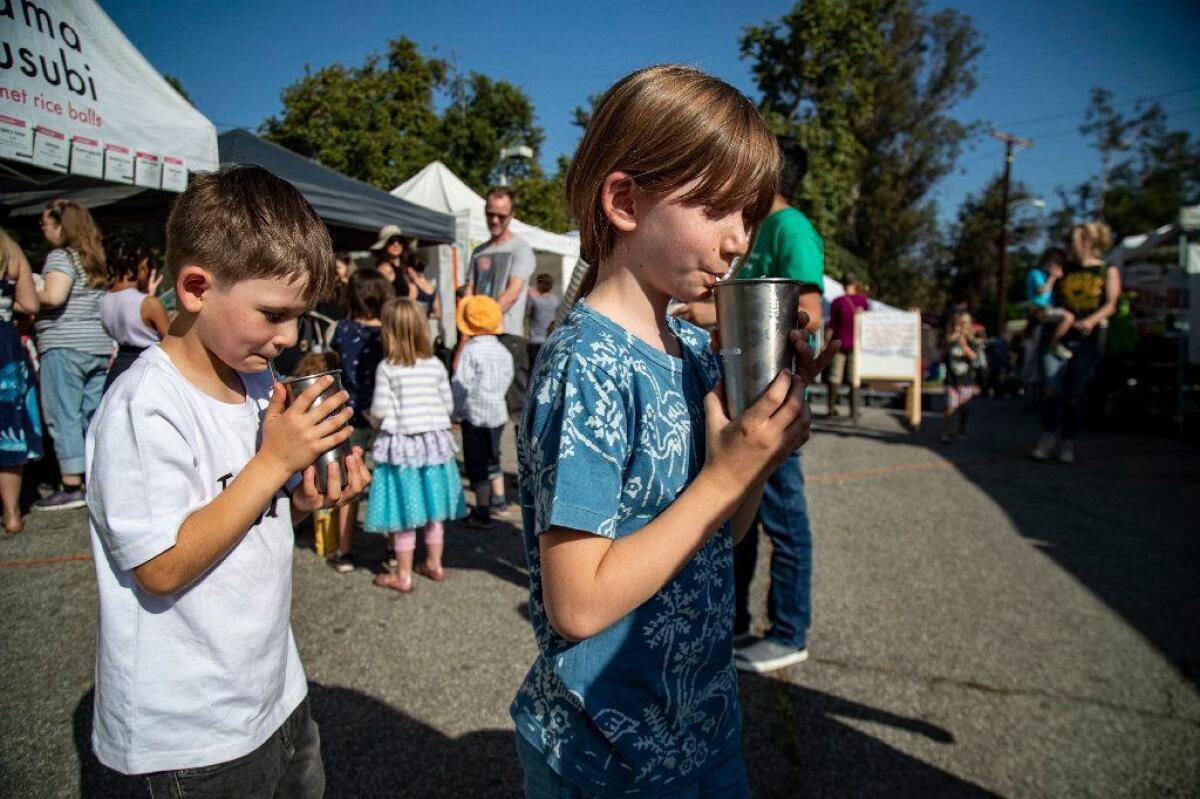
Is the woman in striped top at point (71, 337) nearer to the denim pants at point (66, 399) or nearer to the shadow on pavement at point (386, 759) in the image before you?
the denim pants at point (66, 399)

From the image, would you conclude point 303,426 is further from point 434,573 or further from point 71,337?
point 71,337

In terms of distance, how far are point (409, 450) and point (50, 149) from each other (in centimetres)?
254

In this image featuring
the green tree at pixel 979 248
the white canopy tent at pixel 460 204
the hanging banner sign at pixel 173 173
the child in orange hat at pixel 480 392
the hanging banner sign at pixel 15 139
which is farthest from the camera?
the green tree at pixel 979 248

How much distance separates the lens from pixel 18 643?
10.4 ft

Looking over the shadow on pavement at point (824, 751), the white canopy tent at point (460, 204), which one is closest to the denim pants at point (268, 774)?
the shadow on pavement at point (824, 751)

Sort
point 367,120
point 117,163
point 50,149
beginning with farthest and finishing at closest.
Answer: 1. point 367,120
2. point 117,163
3. point 50,149

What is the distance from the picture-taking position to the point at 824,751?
254 cm

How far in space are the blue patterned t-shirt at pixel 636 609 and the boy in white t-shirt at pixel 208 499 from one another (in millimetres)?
565

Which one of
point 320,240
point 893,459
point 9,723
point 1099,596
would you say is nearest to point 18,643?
point 9,723

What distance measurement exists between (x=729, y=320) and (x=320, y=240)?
0.96 m

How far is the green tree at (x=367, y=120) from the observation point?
78.5 ft

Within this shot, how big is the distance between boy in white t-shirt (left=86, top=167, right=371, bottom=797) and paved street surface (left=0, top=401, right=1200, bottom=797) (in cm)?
114

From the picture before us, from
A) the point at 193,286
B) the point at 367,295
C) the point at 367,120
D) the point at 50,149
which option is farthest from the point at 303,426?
the point at 367,120

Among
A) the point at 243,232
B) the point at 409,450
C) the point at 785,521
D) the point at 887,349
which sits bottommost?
the point at 785,521
